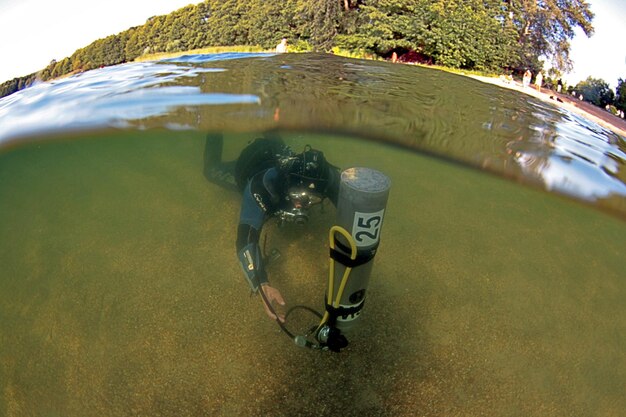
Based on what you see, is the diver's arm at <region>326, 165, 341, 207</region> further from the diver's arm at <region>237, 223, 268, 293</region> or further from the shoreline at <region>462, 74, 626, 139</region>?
the shoreline at <region>462, 74, 626, 139</region>

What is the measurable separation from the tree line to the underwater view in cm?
326

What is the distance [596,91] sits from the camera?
1931 cm

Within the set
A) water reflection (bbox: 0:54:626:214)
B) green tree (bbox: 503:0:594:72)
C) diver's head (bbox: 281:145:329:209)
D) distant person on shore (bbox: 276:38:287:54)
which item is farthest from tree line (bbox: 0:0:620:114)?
diver's head (bbox: 281:145:329:209)

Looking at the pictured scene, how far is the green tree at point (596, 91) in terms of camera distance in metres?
19.0

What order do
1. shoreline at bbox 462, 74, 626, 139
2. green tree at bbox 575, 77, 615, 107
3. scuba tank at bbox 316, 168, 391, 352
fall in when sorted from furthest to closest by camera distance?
green tree at bbox 575, 77, 615, 107
shoreline at bbox 462, 74, 626, 139
scuba tank at bbox 316, 168, 391, 352

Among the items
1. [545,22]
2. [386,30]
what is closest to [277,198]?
[386,30]

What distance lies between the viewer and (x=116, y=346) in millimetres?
5074

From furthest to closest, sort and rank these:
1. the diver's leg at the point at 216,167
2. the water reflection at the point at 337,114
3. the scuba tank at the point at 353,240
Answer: the diver's leg at the point at 216,167, the water reflection at the point at 337,114, the scuba tank at the point at 353,240

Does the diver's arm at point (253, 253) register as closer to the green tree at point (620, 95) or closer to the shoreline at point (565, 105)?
the shoreline at point (565, 105)

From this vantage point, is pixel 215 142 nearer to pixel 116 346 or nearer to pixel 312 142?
pixel 312 142

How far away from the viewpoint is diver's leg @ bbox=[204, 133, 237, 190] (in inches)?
290

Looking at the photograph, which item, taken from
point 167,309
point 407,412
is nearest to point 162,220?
point 167,309

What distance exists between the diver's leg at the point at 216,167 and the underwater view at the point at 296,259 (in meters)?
0.32

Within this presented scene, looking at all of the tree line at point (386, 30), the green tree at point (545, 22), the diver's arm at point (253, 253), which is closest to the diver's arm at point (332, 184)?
the diver's arm at point (253, 253)
